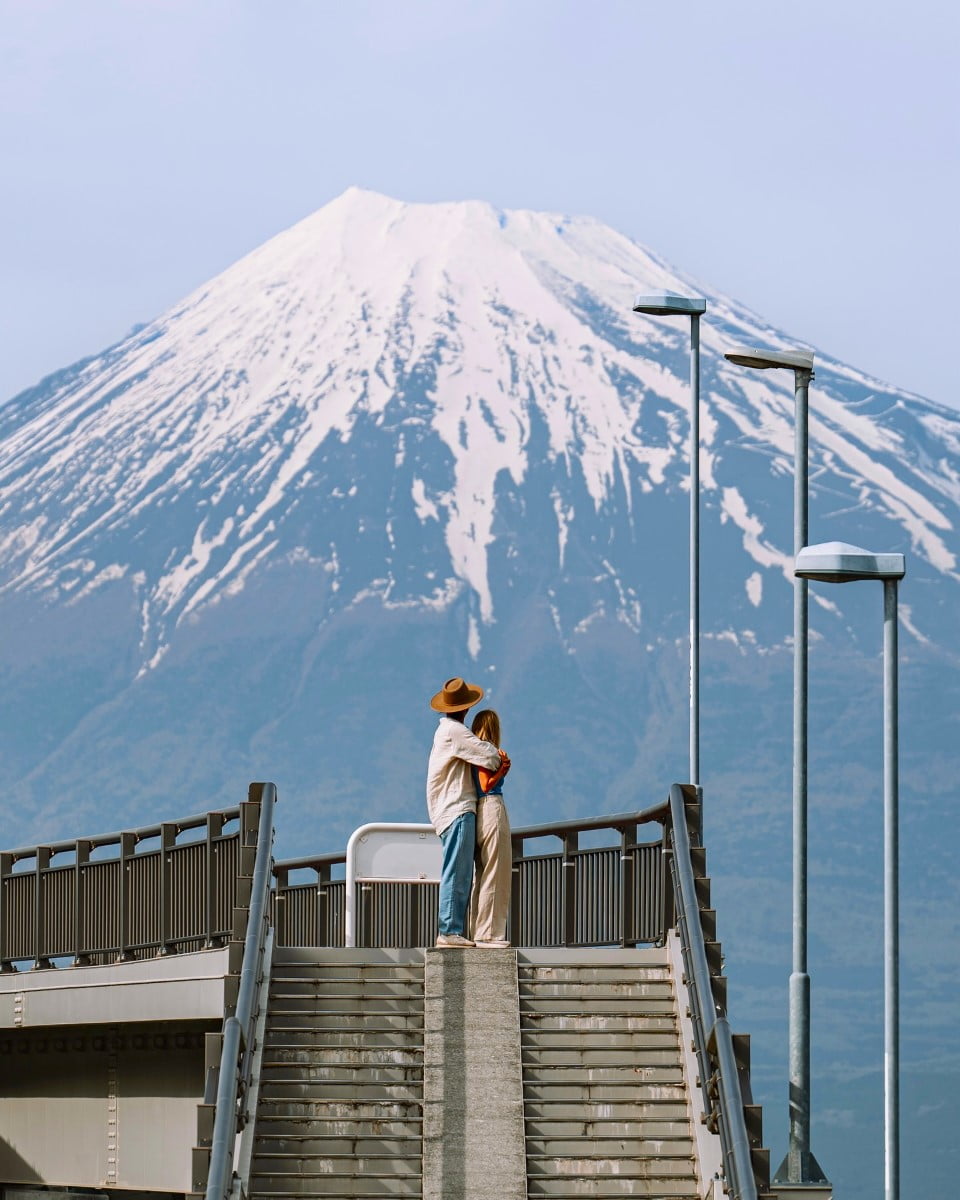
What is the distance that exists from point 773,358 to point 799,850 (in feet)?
15.6

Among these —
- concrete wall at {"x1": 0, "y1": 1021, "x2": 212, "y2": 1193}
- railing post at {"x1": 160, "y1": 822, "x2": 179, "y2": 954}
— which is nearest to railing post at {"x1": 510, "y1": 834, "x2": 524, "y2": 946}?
concrete wall at {"x1": 0, "y1": 1021, "x2": 212, "y2": 1193}

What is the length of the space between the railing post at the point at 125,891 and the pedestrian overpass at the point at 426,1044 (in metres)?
0.07

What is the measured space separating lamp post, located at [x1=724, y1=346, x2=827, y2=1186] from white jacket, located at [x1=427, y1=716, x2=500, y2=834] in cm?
377

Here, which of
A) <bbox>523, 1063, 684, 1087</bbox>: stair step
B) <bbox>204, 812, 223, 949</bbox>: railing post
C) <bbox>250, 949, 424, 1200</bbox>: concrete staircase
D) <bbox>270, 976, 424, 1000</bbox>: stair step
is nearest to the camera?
<bbox>250, 949, 424, 1200</bbox>: concrete staircase

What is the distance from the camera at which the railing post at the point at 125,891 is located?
940 inches

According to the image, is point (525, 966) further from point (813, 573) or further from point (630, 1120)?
point (813, 573)

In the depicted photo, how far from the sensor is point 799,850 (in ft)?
70.7

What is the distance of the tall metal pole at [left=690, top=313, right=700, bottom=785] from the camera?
2558cm

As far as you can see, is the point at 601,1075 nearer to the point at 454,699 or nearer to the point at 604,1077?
the point at 604,1077

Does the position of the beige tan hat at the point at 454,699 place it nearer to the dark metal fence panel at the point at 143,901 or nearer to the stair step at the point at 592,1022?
the stair step at the point at 592,1022

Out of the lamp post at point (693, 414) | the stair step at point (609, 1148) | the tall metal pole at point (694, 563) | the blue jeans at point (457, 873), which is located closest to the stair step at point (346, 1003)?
the blue jeans at point (457, 873)

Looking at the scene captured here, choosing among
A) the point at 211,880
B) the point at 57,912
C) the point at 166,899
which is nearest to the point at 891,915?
the point at 211,880

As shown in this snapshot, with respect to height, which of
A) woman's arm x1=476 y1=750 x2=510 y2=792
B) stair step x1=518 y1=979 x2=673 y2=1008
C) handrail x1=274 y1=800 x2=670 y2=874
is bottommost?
stair step x1=518 y1=979 x2=673 y2=1008

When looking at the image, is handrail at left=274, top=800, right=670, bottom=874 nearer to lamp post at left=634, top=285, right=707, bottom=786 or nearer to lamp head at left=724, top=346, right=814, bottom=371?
lamp post at left=634, top=285, right=707, bottom=786
